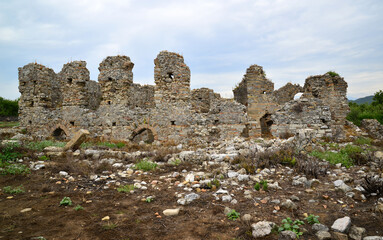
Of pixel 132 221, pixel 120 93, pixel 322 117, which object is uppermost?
pixel 120 93

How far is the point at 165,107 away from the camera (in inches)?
480

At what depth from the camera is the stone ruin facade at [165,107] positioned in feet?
38.6

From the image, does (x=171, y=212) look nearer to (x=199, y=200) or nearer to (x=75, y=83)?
(x=199, y=200)

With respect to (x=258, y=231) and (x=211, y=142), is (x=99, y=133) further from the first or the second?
(x=258, y=231)

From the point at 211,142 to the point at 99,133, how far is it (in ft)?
22.7

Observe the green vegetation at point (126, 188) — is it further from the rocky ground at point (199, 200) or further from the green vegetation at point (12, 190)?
the green vegetation at point (12, 190)

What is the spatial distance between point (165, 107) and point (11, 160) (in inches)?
277

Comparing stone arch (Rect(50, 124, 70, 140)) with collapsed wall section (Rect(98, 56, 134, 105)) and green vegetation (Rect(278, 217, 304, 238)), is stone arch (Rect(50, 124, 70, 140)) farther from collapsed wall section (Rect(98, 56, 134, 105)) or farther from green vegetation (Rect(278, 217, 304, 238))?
green vegetation (Rect(278, 217, 304, 238))

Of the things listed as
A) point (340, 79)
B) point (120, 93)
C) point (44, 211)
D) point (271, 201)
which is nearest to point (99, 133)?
point (120, 93)

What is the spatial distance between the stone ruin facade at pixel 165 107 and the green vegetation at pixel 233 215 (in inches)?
323

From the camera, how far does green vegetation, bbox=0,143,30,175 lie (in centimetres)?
610

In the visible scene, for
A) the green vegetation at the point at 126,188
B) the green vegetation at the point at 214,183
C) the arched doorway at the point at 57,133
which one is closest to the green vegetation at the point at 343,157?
the green vegetation at the point at 214,183

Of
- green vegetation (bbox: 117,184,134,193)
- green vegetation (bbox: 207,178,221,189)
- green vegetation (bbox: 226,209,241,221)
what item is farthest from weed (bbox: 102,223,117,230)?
green vegetation (bbox: 207,178,221,189)

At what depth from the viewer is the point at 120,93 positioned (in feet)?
42.7
